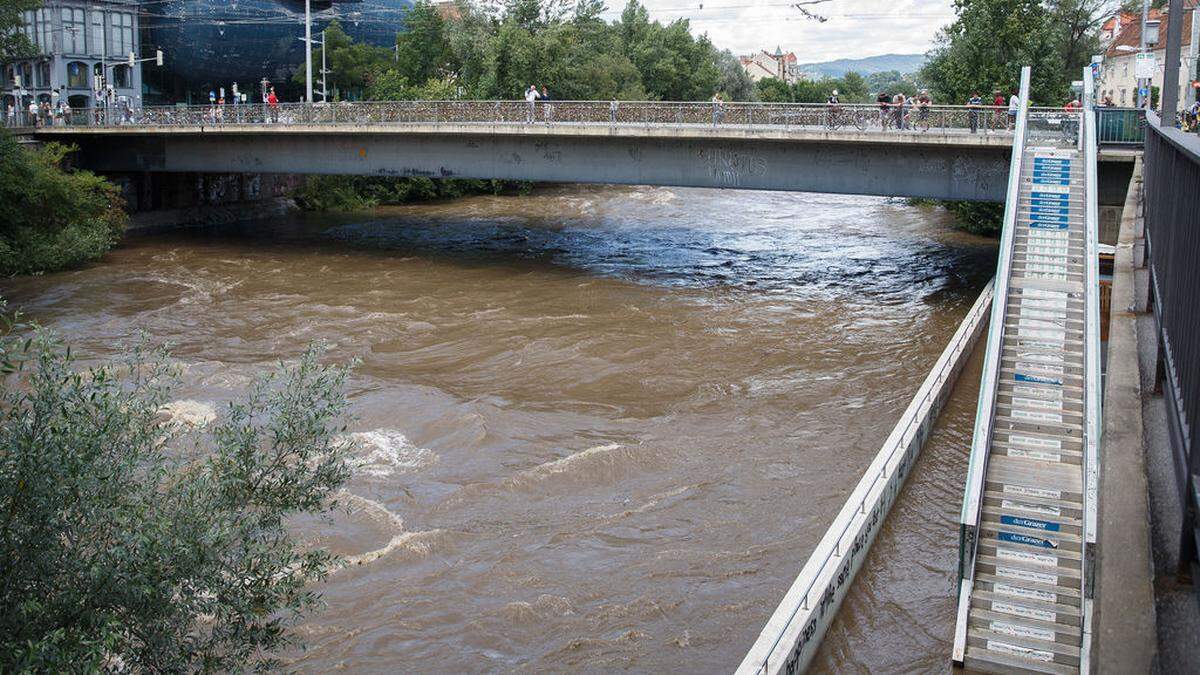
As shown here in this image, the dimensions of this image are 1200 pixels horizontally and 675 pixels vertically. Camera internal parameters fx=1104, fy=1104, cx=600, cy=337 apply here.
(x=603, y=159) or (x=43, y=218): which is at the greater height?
(x=603, y=159)

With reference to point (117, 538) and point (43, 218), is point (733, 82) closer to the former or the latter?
point (43, 218)

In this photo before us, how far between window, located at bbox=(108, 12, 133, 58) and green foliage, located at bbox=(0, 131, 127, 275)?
32.9 metres

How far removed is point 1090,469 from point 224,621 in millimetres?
9485

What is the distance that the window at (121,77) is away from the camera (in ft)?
242

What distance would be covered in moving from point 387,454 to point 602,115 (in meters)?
18.8

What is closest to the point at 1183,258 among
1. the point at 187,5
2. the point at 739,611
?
the point at 739,611

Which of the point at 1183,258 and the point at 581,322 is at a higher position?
the point at 1183,258

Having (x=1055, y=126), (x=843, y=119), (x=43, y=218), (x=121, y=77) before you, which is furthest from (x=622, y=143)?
(x=121, y=77)

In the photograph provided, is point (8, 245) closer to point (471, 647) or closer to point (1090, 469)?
point (471, 647)

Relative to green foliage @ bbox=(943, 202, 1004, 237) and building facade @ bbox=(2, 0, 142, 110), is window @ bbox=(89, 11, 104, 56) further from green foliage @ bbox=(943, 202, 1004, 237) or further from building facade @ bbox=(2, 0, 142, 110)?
green foliage @ bbox=(943, 202, 1004, 237)

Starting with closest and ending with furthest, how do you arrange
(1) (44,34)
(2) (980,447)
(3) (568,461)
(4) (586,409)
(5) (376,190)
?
(2) (980,447)
(3) (568,461)
(4) (586,409)
(5) (376,190)
(1) (44,34)

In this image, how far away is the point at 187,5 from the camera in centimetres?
7519

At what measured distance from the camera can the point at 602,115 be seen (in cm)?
3616

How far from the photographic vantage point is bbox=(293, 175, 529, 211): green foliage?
59.3 meters
